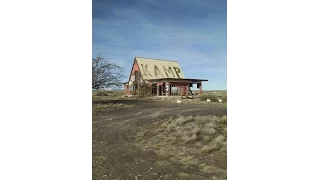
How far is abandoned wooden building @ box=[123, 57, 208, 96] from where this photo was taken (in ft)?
87.0

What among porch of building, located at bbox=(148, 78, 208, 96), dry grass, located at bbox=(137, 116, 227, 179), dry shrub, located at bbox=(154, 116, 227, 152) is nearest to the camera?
dry grass, located at bbox=(137, 116, 227, 179)

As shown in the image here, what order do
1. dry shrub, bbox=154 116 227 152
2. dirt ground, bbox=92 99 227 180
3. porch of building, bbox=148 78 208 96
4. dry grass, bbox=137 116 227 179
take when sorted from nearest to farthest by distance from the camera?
1. dirt ground, bbox=92 99 227 180
2. dry grass, bbox=137 116 227 179
3. dry shrub, bbox=154 116 227 152
4. porch of building, bbox=148 78 208 96

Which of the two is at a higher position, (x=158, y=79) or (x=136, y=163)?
(x=158, y=79)

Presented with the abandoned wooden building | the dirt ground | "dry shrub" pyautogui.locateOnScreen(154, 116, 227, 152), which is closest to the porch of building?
the abandoned wooden building

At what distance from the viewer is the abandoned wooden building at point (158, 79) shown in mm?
26516

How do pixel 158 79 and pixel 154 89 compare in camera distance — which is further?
pixel 154 89

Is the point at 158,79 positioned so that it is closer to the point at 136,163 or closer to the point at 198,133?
the point at 198,133

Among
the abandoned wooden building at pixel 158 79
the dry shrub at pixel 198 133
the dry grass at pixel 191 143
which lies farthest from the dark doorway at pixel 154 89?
the dry grass at pixel 191 143

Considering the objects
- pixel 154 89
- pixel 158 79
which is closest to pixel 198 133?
pixel 158 79

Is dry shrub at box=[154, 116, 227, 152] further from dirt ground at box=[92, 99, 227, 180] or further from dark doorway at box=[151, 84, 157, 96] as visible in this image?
dark doorway at box=[151, 84, 157, 96]

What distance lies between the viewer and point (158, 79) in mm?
26016
